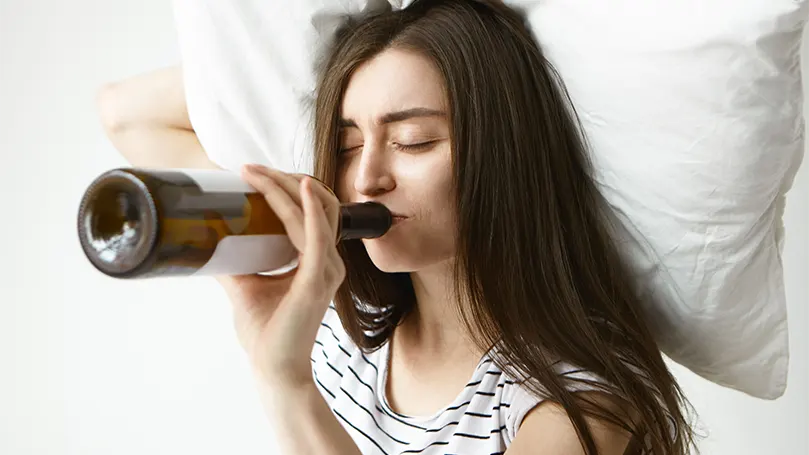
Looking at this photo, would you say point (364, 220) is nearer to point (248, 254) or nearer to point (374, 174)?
point (374, 174)

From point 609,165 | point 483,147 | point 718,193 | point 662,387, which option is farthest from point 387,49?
point 662,387

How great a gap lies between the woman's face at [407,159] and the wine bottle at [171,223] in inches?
8.0

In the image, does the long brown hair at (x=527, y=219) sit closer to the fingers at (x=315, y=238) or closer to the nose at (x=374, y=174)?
the nose at (x=374, y=174)

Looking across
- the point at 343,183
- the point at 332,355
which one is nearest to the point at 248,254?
the point at 343,183

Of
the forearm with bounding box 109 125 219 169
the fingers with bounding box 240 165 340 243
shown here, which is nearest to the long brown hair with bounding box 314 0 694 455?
the fingers with bounding box 240 165 340 243

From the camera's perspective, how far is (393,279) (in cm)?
130

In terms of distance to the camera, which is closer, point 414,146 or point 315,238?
point 315,238

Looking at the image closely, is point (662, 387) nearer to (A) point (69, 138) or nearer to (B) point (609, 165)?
(B) point (609, 165)

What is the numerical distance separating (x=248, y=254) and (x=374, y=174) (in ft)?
0.71

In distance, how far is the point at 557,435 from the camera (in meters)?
0.97

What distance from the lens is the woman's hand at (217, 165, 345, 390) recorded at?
2.73ft

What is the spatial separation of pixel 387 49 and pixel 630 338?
44 cm

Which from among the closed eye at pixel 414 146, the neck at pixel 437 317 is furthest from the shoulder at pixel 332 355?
the closed eye at pixel 414 146

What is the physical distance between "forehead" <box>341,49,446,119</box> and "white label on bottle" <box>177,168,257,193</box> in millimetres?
244
